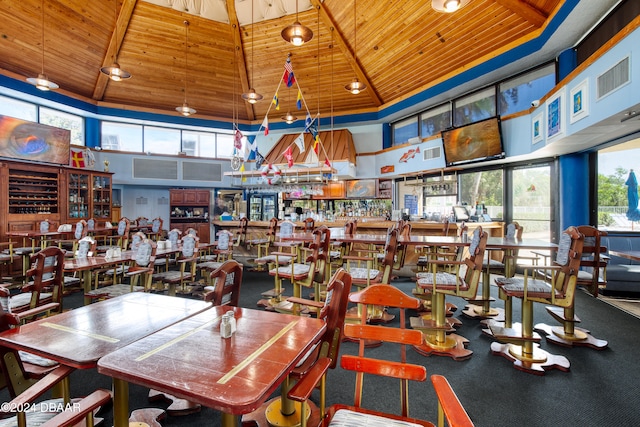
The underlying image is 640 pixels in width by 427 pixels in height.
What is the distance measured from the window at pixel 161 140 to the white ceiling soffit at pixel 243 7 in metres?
5.47

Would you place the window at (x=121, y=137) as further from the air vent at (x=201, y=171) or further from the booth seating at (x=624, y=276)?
the booth seating at (x=624, y=276)

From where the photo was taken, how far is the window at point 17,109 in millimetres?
8672

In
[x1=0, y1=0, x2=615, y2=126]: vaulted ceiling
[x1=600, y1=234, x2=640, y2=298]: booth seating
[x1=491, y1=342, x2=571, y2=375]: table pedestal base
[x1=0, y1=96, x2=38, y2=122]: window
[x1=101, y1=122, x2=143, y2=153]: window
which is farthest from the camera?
[x1=101, y1=122, x2=143, y2=153]: window

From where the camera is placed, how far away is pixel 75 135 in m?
10.8

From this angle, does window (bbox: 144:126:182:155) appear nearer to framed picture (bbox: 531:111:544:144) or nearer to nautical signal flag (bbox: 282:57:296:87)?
nautical signal flag (bbox: 282:57:296:87)

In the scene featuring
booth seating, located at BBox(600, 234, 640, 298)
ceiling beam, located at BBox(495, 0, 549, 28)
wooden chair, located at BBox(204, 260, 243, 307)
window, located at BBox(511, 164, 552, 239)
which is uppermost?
ceiling beam, located at BBox(495, 0, 549, 28)

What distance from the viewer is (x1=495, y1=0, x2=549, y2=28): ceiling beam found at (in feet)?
19.5

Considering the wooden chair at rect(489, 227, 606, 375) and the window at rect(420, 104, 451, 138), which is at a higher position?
the window at rect(420, 104, 451, 138)

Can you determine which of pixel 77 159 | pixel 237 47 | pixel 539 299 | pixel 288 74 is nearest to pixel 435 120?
pixel 288 74

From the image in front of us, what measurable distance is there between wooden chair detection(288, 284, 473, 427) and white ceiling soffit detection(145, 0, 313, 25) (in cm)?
864

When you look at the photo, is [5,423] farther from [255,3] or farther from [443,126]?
Result: [443,126]

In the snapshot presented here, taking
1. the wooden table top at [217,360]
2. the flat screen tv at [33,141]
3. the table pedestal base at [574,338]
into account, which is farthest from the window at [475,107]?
the flat screen tv at [33,141]

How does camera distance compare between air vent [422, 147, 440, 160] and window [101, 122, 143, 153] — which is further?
window [101, 122, 143, 153]

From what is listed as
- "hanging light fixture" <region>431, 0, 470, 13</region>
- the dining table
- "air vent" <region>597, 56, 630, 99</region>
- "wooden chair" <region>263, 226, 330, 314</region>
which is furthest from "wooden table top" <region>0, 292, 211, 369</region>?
"air vent" <region>597, 56, 630, 99</region>
